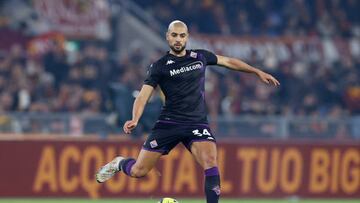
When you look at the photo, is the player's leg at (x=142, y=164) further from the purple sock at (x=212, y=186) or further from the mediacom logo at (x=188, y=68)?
the mediacom logo at (x=188, y=68)

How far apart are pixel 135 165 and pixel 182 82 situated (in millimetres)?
1254

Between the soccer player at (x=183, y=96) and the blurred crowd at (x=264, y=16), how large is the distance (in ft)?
47.6

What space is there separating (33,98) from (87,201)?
434cm

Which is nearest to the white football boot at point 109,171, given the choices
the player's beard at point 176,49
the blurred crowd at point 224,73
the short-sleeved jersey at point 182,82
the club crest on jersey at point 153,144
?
the club crest on jersey at point 153,144

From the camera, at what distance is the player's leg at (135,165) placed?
47.6ft

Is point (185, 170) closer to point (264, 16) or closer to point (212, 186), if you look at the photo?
point (212, 186)

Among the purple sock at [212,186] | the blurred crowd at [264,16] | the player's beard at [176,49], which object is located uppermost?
the blurred crowd at [264,16]

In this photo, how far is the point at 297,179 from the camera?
833 inches

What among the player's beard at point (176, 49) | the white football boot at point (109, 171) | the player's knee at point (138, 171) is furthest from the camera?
the white football boot at point (109, 171)

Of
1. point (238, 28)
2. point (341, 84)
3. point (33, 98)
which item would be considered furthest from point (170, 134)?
point (238, 28)

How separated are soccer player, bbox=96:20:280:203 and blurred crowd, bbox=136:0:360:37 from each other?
14.5 m

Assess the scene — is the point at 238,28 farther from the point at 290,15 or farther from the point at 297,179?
the point at 297,179

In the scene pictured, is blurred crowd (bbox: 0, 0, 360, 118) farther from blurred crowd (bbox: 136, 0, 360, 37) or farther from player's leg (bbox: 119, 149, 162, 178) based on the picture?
player's leg (bbox: 119, 149, 162, 178)

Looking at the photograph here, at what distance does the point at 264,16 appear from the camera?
30.2m
